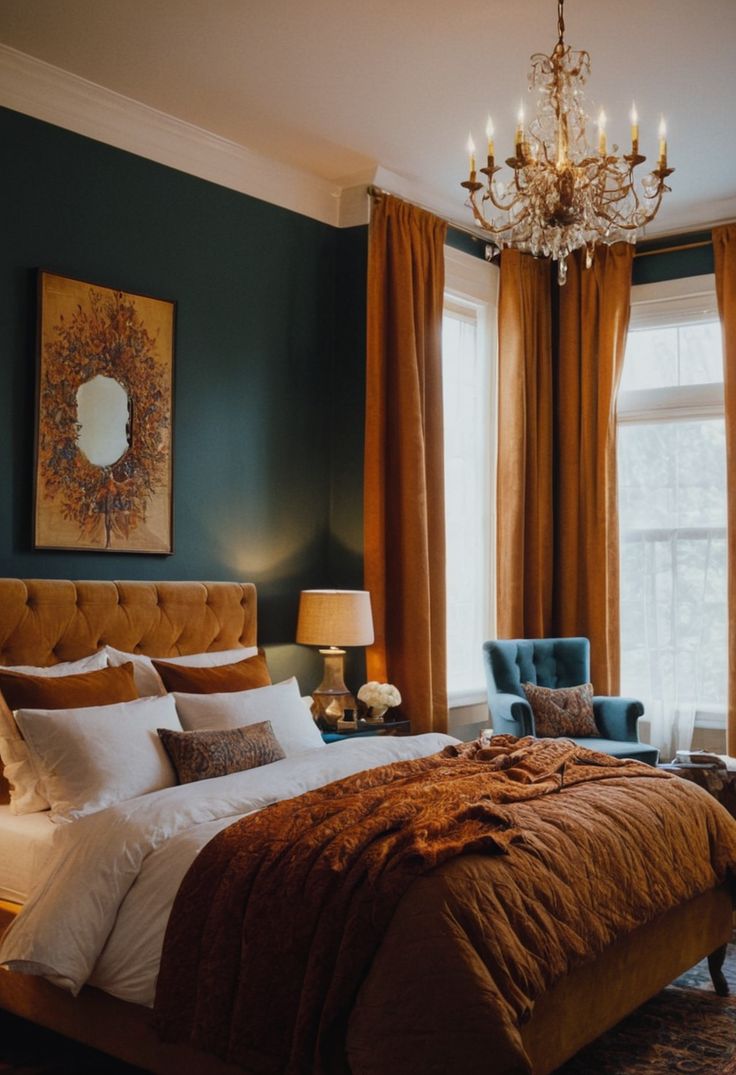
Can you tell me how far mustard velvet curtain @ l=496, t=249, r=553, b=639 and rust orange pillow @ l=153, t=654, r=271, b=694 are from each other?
2269 mm

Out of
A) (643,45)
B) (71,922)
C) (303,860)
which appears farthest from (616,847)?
(643,45)

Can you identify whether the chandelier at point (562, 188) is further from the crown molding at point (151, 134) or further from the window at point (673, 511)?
the window at point (673, 511)

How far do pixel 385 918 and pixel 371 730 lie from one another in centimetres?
269

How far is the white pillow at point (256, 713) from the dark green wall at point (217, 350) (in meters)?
0.88

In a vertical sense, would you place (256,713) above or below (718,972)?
above

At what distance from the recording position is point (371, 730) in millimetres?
5281

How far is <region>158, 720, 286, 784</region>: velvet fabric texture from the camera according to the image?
362cm

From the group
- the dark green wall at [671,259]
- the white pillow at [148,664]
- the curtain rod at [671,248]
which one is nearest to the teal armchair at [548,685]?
the white pillow at [148,664]

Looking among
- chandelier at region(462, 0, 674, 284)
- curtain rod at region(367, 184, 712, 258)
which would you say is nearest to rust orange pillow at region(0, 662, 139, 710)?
chandelier at region(462, 0, 674, 284)

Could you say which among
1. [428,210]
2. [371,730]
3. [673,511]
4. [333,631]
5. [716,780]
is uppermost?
[428,210]

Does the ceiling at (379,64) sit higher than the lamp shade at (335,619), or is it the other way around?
the ceiling at (379,64)

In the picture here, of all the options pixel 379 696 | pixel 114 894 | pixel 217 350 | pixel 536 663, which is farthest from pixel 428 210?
pixel 114 894

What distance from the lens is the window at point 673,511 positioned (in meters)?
6.46

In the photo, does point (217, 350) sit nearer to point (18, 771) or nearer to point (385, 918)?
point (18, 771)
